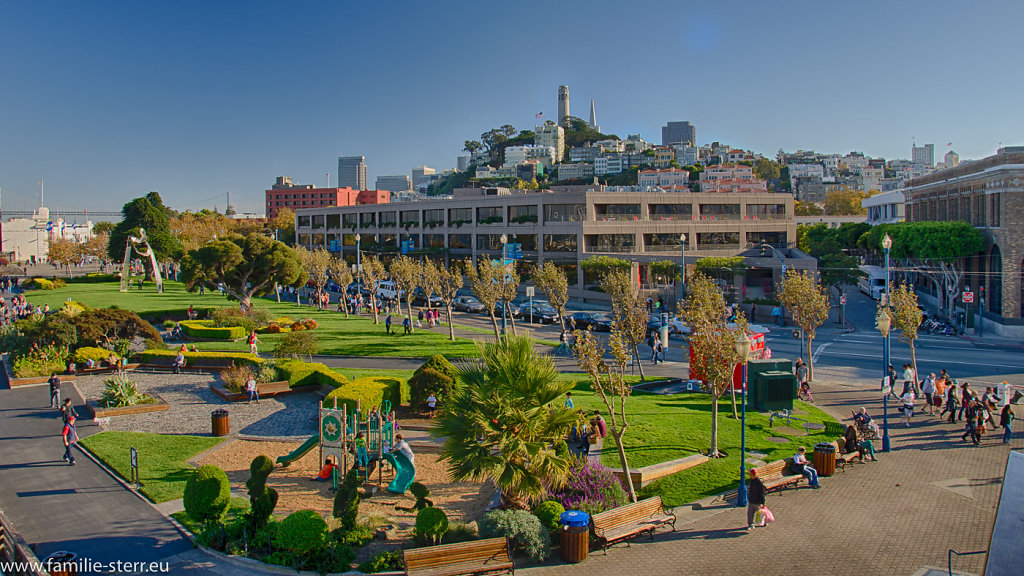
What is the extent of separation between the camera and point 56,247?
4011 inches

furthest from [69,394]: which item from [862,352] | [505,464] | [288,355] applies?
[862,352]

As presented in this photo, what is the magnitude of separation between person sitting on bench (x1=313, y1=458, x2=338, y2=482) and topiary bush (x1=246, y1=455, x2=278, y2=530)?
134 inches

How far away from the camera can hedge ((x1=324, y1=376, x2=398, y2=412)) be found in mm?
22406

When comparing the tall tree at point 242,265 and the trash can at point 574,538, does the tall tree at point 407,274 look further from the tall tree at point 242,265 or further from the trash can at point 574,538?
the trash can at point 574,538

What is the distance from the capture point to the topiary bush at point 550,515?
43.3 feet

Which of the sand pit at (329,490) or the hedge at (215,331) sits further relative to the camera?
the hedge at (215,331)

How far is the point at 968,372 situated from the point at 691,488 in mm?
22355

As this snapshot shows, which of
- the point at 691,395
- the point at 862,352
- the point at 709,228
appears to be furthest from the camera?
the point at 709,228

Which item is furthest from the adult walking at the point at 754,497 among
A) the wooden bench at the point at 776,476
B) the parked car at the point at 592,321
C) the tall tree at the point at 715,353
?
the parked car at the point at 592,321

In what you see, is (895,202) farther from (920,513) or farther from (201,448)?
(201,448)

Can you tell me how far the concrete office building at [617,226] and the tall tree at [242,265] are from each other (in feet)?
96.0

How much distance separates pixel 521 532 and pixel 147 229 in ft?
274

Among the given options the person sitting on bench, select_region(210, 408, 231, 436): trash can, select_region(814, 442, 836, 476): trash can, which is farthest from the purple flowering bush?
select_region(210, 408, 231, 436): trash can

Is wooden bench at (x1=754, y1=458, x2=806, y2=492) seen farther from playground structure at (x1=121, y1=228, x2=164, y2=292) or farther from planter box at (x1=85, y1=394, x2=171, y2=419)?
playground structure at (x1=121, y1=228, x2=164, y2=292)
